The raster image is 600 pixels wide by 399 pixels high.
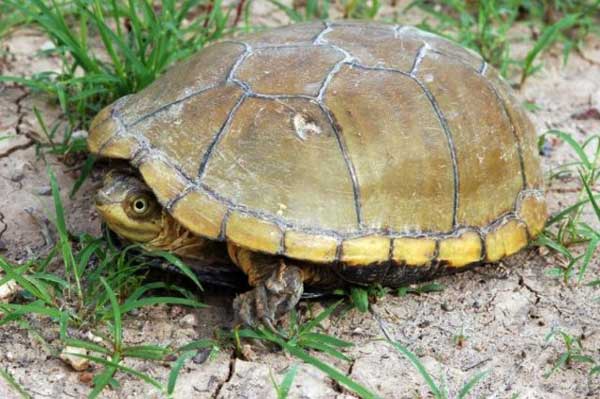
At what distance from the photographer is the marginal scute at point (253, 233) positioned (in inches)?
118

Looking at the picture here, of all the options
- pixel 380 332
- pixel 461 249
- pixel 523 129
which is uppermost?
pixel 523 129

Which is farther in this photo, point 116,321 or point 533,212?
point 533,212

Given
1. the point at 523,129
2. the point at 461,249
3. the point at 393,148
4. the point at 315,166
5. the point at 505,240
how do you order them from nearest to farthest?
the point at 315,166
the point at 393,148
the point at 461,249
the point at 505,240
the point at 523,129

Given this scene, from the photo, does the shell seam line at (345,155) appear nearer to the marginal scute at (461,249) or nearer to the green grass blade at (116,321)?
the marginal scute at (461,249)

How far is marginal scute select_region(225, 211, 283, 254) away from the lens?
2.99 meters

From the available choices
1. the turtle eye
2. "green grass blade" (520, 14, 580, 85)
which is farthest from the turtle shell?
"green grass blade" (520, 14, 580, 85)

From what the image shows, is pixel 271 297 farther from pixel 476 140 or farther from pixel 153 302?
pixel 476 140

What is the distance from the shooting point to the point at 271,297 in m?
3.12

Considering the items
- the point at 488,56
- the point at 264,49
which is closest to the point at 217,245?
the point at 264,49

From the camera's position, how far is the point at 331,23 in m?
3.74

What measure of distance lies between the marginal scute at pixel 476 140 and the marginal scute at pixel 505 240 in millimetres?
60

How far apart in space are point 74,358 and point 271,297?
0.74m

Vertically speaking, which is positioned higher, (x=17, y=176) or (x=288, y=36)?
(x=288, y=36)

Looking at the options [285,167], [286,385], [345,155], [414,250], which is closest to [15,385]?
[286,385]
